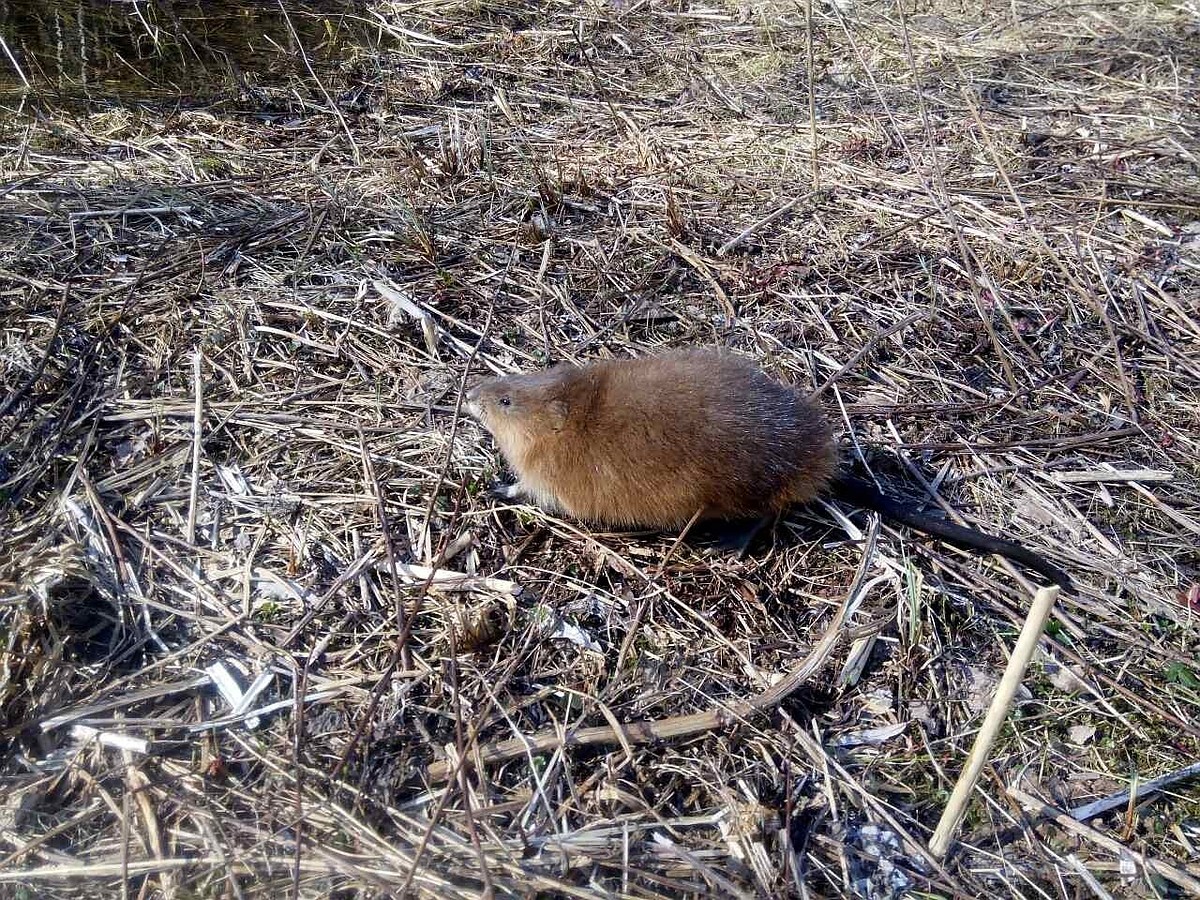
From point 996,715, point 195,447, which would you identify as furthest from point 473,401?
point 996,715

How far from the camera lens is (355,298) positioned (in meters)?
4.50

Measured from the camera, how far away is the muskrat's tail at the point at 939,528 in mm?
3334

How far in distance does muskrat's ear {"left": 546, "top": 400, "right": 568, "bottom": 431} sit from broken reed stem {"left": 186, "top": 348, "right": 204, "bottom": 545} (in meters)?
1.49

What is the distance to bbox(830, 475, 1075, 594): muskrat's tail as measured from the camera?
10.9ft

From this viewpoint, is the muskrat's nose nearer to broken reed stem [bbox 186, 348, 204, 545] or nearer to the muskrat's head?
the muskrat's head

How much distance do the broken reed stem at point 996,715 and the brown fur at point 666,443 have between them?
117 centimetres

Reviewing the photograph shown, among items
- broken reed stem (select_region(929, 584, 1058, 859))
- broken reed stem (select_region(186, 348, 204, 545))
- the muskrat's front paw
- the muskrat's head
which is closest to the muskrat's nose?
the muskrat's head

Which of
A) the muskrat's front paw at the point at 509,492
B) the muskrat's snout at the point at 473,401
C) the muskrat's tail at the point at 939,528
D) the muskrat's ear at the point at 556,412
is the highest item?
the muskrat's ear at the point at 556,412

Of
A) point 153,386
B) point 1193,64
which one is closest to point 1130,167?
point 1193,64

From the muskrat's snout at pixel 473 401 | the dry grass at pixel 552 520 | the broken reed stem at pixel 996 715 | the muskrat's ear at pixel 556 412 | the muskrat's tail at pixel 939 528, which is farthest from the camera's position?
the muskrat's snout at pixel 473 401

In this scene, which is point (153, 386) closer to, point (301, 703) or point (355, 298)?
point (355, 298)

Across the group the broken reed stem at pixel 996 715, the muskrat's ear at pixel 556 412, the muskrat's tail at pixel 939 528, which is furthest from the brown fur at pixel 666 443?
the broken reed stem at pixel 996 715

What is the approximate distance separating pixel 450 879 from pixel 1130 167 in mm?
6245

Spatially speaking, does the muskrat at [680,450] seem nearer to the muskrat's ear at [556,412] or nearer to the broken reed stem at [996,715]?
the muskrat's ear at [556,412]
